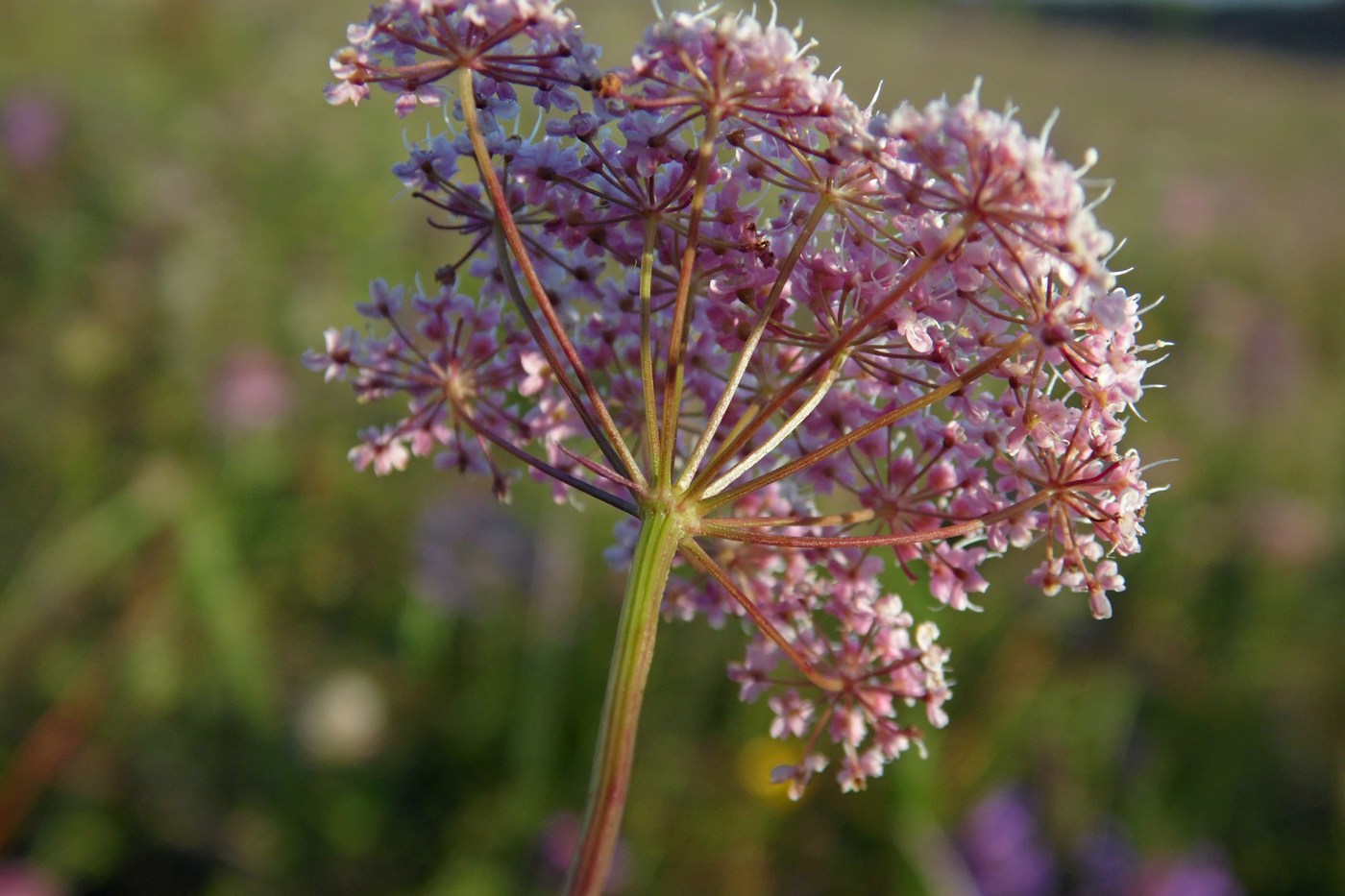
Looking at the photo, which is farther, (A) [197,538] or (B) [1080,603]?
(B) [1080,603]

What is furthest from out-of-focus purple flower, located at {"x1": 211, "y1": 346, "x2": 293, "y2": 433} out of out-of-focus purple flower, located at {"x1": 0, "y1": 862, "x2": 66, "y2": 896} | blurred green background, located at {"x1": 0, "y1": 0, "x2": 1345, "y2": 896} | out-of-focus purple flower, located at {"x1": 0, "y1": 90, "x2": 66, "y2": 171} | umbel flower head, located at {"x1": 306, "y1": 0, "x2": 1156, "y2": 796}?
umbel flower head, located at {"x1": 306, "y1": 0, "x2": 1156, "y2": 796}

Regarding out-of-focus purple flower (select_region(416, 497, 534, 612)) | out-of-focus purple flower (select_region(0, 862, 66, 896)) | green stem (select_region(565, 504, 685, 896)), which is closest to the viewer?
green stem (select_region(565, 504, 685, 896))

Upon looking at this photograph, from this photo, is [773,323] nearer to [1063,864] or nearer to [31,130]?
[1063,864]

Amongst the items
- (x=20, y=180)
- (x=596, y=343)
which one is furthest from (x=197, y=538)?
(x=20, y=180)

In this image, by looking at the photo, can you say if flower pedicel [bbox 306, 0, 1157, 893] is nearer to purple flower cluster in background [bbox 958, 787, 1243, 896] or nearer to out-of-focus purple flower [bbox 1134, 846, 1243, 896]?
purple flower cluster in background [bbox 958, 787, 1243, 896]

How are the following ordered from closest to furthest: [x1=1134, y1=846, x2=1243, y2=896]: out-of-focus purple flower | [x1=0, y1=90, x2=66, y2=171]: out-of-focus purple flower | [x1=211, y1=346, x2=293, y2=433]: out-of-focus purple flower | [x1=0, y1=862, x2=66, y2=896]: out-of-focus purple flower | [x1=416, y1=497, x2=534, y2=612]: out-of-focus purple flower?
[x1=0, y1=862, x2=66, y2=896]: out-of-focus purple flower, [x1=1134, y1=846, x2=1243, y2=896]: out-of-focus purple flower, [x1=416, y1=497, x2=534, y2=612]: out-of-focus purple flower, [x1=211, y1=346, x2=293, y2=433]: out-of-focus purple flower, [x1=0, y1=90, x2=66, y2=171]: out-of-focus purple flower

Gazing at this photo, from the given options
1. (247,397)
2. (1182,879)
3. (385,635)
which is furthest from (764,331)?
(247,397)

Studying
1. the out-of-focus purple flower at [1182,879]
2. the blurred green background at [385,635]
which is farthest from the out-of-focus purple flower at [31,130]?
the out-of-focus purple flower at [1182,879]

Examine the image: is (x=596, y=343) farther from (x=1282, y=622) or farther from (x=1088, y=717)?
(x=1282, y=622)
